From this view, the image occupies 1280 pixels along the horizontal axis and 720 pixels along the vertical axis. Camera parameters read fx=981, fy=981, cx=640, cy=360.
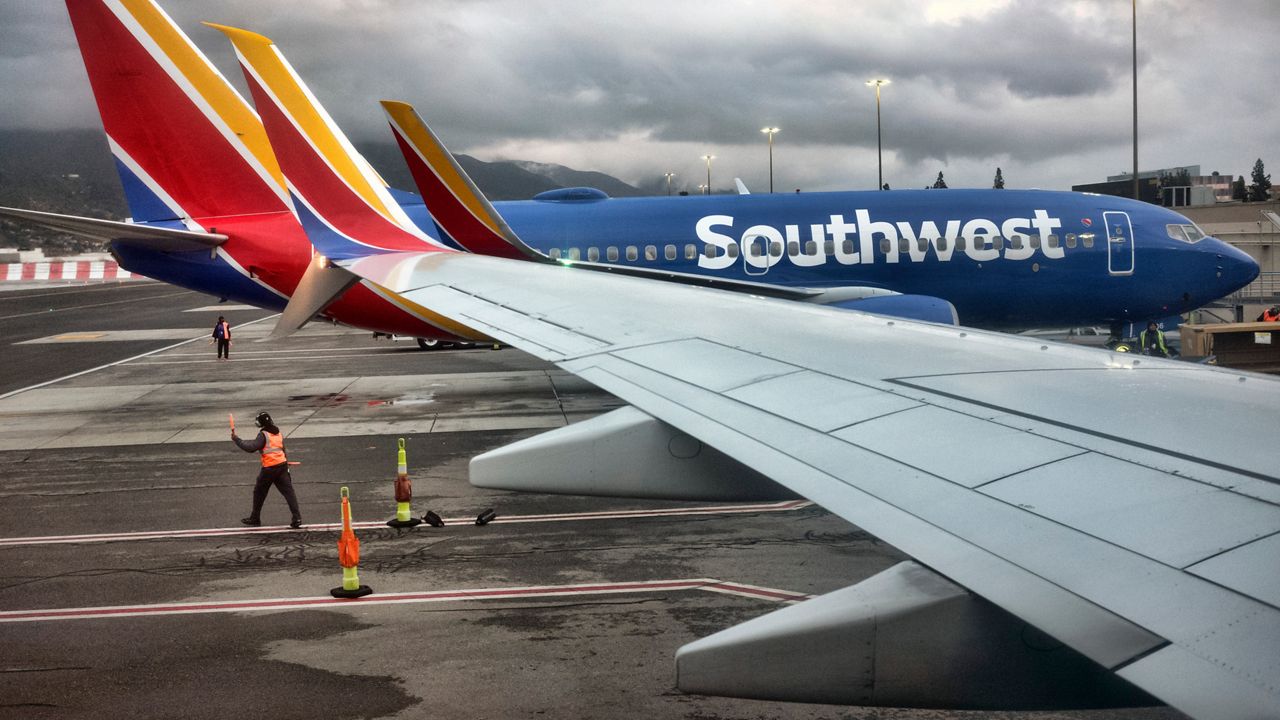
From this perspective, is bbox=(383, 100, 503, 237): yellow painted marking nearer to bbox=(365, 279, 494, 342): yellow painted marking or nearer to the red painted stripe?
the red painted stripe

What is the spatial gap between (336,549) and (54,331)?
45.3 metres

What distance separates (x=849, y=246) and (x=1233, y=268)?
371 inches

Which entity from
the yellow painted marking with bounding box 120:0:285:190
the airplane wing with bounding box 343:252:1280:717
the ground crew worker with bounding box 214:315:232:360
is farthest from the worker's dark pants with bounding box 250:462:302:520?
the ground crew worker with bounding box 214:315:232:360

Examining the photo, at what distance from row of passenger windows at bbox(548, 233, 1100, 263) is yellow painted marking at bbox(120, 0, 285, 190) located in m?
7.38

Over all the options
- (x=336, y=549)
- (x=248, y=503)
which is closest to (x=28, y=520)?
(x=248, y=503)

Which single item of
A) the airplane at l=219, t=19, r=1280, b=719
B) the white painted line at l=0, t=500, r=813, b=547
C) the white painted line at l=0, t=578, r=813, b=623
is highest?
the airplane at l=219, t=19, r=1280, b=719

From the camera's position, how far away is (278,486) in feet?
45.9

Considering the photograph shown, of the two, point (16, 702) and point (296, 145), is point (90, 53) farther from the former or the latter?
point (16, 702)

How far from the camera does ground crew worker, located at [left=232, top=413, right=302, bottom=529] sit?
14.0 m

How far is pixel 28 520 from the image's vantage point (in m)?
14.8

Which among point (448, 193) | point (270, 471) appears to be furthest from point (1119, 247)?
point (270, 471)

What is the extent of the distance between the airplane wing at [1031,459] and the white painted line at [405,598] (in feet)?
14.2

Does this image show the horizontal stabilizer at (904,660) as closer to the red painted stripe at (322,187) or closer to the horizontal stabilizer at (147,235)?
the red painted stripe at (322,187)

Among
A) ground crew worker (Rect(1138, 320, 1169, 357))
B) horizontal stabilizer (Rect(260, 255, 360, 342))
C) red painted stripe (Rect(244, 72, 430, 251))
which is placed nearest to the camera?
horizontal stabilizer (Rect(260, 255, 360, 342))
